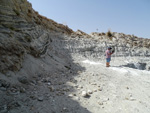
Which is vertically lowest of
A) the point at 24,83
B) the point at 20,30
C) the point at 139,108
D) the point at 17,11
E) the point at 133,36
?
the point at 139,108

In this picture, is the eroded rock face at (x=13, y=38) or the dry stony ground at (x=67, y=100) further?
the eroded rock face at (x=13, y=38)

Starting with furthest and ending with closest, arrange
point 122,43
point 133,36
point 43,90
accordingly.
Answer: point 133,36
point 122,43
point 43,90

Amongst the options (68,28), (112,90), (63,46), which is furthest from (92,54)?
(112,90)

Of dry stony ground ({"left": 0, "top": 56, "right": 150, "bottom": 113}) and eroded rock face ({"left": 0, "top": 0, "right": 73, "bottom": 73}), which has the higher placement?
eroded rock face ({"left": 0, "top": 0, "right": 73, "bottom": 73})

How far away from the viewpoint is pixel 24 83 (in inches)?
149

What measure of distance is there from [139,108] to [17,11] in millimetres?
6450

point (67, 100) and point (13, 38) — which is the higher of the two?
point (13, 38)

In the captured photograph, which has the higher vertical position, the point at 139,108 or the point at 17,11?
the point at 17,11

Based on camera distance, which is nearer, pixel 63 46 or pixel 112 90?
pixel 112 90

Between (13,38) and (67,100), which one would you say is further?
(13,38)

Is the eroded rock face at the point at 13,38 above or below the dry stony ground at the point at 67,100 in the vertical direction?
above

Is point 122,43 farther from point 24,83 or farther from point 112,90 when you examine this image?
point 24,83

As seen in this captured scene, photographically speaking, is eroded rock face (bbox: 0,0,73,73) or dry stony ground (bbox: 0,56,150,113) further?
eroded rock face (bbox: 0,0,73,73)

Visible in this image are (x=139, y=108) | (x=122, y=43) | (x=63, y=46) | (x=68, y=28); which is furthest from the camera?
(x=68, y=28)
